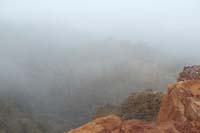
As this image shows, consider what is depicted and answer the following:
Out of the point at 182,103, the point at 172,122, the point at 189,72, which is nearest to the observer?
the point at 172,122

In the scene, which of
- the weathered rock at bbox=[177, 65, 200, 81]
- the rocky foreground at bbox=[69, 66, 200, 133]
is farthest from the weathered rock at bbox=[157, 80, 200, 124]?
the weathered rock at bbox=[177, 65, 200, 81]

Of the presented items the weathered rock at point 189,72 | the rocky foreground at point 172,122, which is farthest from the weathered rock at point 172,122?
the weathered rock at point 189,72

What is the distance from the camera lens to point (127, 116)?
54.5m

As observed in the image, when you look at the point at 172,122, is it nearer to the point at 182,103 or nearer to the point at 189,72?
the point at 182,103

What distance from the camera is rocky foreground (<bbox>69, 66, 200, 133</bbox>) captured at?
69.3 feet

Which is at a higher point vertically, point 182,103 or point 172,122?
point 182,103

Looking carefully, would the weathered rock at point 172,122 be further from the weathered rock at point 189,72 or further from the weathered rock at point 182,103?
the weathered rock at point 189,72

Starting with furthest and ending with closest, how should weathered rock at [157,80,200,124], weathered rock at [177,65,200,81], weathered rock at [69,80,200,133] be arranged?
weathered rock at [177,65,200,81], weathered rock at [157,80,200,124], weathered rock at [69,80,200,133]

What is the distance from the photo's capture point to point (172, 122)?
21.6 meters

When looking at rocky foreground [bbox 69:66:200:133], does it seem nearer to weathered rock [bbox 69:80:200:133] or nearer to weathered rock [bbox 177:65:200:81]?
weathered rock [bbox 69:80:200:133]

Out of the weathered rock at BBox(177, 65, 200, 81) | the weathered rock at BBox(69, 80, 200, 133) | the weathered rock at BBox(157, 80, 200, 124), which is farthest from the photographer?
the weathered rock at BBox(177, 65, 200, 81)

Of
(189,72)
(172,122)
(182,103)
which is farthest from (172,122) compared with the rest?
(189,72)

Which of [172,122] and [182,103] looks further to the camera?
[182,103]

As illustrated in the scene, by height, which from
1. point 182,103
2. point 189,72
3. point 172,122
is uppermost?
point 182,103
